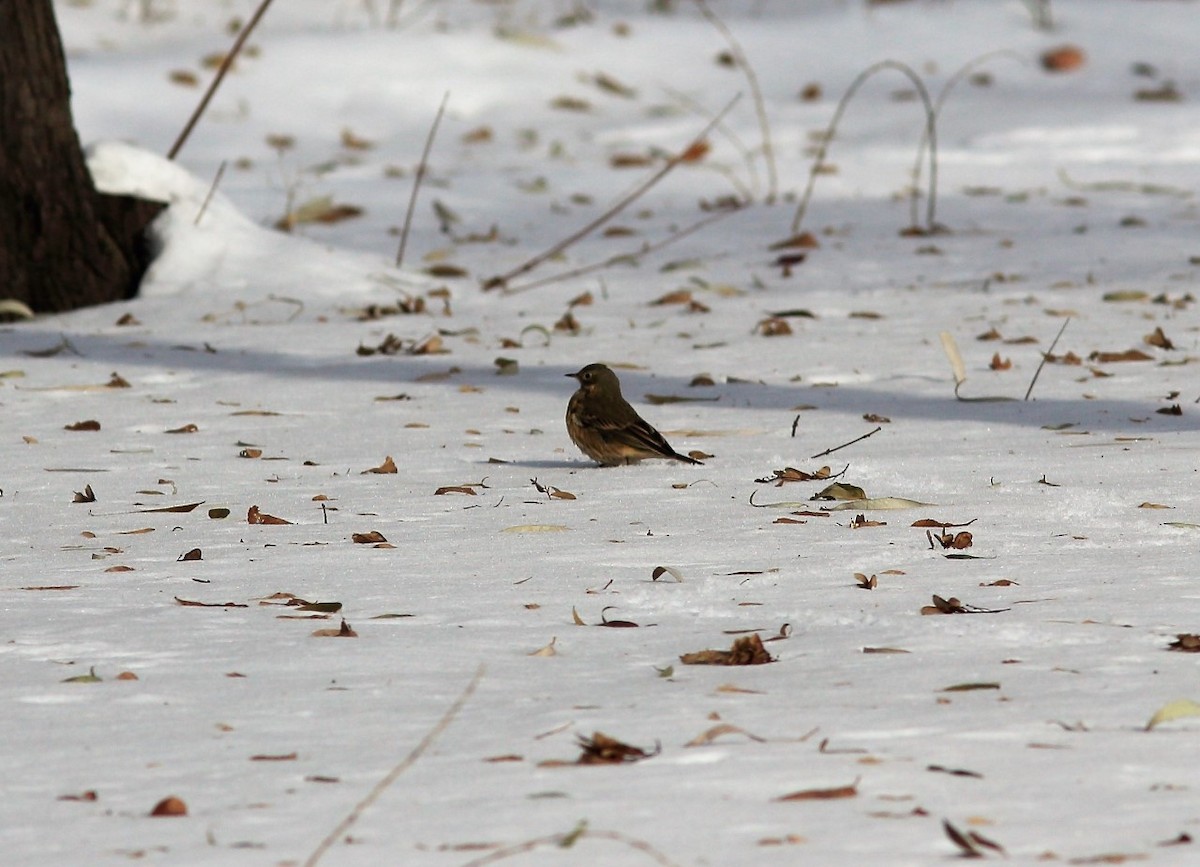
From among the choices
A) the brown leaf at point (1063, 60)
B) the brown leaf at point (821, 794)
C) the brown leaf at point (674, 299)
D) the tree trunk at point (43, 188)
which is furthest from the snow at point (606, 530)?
the brown leaf at point (1063, 60)

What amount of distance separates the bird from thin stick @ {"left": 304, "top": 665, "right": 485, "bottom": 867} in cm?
174

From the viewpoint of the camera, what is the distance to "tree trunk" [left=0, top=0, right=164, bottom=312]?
6.62 meters

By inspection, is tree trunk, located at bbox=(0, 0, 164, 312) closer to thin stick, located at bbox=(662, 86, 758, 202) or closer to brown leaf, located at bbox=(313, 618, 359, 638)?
thin stick, located at bbox=(662, 86, 758, 202)

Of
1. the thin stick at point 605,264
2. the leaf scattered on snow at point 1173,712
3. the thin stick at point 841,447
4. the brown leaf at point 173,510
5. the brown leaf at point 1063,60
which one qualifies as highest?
the brown leaf at point 1063,60

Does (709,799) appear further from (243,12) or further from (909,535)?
(243,12)

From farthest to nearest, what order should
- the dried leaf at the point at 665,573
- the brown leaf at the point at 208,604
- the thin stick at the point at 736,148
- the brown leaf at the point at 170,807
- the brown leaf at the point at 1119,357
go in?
the thin stick at the point at 736,148, the brown leaf at the point at 1119,357, the dried leaf at the point at 665,573, the brown leaf at the point at 208,604, the brown leaf at the point at 170,807

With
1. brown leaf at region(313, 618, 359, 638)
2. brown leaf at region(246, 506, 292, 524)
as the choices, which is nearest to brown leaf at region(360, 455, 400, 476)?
brown leaf at region(246, 506, 292, 524)

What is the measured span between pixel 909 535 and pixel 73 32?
41.5 ft

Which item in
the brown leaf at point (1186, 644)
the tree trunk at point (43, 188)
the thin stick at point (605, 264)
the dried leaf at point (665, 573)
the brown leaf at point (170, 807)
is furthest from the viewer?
the thin stick at point (605, 264)

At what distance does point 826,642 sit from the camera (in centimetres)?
265

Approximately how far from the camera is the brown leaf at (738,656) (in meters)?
2.53

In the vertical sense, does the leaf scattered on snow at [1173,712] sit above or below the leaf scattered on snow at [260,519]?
above

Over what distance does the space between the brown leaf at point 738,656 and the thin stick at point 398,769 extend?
342 millimetres

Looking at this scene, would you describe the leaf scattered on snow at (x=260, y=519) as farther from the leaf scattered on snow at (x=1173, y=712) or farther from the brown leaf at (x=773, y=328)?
the brown leaf at (x=773, y=328)
